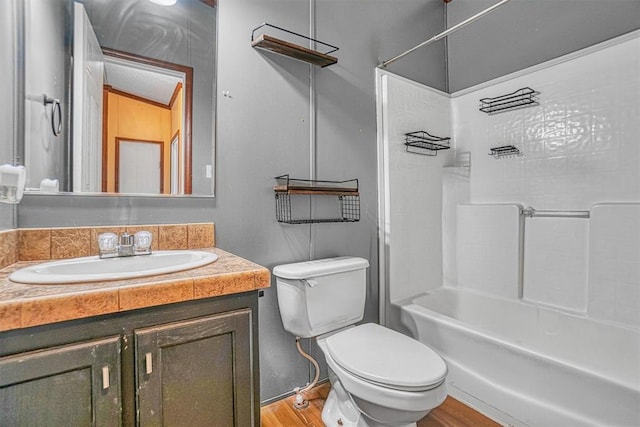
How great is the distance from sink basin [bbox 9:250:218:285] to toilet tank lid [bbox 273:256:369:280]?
Answer: 0.41m

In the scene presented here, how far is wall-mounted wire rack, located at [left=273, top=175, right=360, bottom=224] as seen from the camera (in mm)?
1695

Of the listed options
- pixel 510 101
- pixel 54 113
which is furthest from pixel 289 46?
pixel 510 101

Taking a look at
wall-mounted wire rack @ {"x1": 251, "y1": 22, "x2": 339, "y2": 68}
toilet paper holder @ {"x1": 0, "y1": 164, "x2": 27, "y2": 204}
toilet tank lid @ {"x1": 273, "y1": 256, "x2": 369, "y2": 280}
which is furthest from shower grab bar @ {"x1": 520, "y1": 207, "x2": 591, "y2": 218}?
toilet paper holder @ {"x1": 0, "y1": 164, "x2": 27, "y2": 204}

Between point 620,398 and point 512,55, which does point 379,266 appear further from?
point 512,55

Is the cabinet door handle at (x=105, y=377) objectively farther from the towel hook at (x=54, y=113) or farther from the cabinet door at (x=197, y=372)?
the towel hook at (x=54, y=113)

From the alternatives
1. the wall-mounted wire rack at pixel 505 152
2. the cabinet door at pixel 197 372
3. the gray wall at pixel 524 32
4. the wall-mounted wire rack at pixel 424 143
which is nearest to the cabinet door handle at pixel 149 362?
the cabinet door at pixel 197 372

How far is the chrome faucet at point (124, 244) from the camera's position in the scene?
1189 millimetres

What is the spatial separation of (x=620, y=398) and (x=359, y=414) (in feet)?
3.30

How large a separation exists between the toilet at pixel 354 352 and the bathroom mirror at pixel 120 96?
69 centimetres

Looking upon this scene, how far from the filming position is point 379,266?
2.14 metres

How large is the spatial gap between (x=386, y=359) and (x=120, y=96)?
1.56 meters

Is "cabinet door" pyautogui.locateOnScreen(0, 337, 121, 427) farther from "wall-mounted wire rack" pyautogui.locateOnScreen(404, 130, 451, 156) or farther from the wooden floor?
"wall-mounted wire rack" pyautogui.locateOnScreen(404, 130, 451, 156)

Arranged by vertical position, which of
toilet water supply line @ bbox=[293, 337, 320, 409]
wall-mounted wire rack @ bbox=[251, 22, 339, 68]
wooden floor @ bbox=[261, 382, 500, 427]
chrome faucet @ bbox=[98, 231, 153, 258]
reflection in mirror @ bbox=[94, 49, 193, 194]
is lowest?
wooden floor @ bbox=[261, 382, 500, 427]

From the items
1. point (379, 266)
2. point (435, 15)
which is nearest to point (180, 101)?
point (379, 266)
